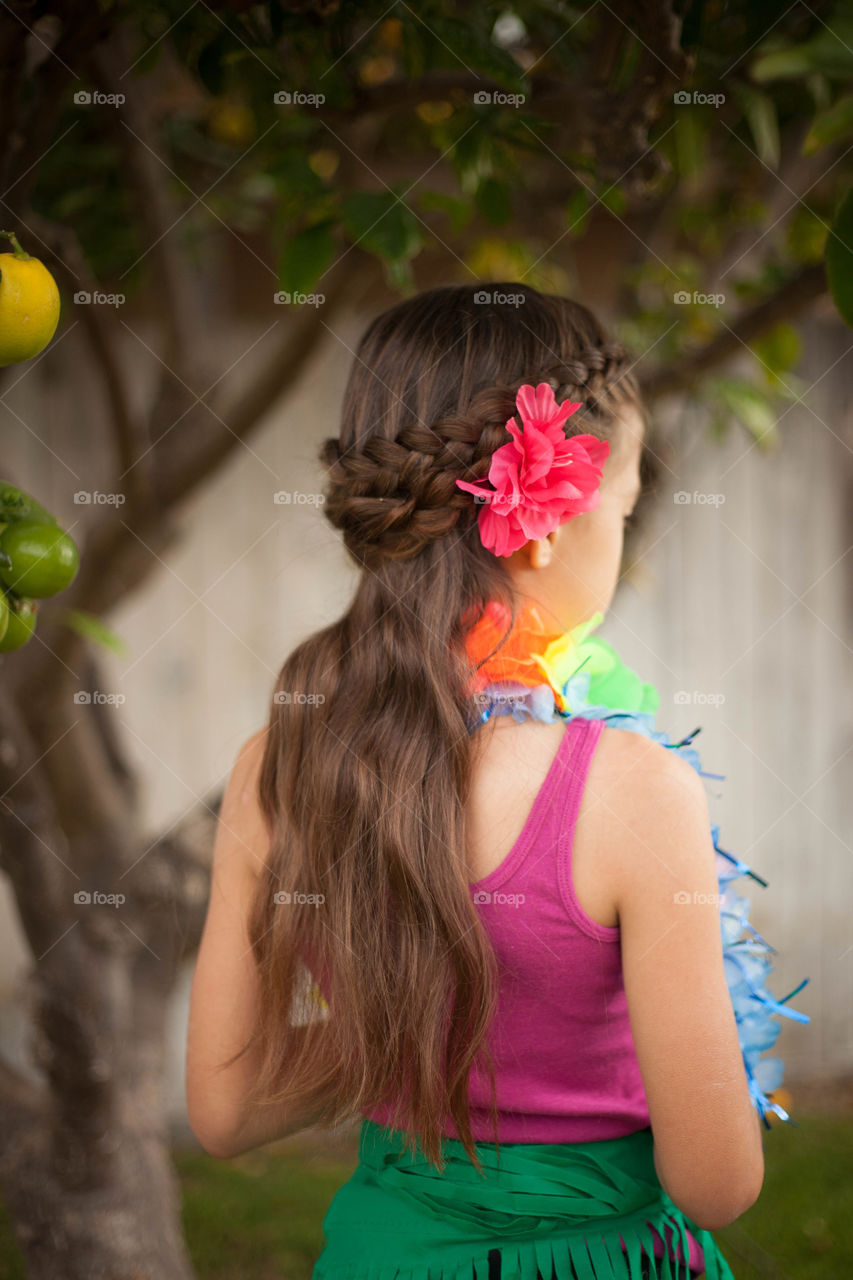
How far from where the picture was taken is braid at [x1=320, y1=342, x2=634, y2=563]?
0.82 m

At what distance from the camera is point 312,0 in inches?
38.9

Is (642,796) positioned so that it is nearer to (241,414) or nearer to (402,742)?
(402,742)

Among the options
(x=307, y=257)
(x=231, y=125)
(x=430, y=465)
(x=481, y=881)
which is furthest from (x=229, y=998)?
(x=231, y=125)

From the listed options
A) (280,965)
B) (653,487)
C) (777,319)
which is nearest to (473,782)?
(280,965)

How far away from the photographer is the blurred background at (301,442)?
1065 millimetres

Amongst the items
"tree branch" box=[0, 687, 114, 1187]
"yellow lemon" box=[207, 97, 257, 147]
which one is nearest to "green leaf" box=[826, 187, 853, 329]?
"tree branch" box=[0, 687, 114, 1187]

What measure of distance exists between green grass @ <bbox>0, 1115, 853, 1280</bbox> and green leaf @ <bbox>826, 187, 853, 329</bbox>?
1.61 meters

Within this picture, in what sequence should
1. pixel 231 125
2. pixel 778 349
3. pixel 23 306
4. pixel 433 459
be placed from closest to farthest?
1. pixel 23 306
2. pixel 433 459
3. pixel 778 349
4. pixel 231 125

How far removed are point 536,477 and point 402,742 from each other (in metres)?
0.25

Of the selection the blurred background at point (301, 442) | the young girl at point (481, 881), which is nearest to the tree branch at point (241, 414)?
the blurred background at point (301, 442)

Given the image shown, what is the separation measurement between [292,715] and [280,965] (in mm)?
230

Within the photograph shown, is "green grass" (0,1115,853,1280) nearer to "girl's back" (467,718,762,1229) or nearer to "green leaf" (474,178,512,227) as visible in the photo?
"girl's back" (467,718,762,1229)

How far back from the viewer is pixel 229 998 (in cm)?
92

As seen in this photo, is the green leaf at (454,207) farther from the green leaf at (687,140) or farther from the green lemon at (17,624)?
the green lemon at (17,624)
